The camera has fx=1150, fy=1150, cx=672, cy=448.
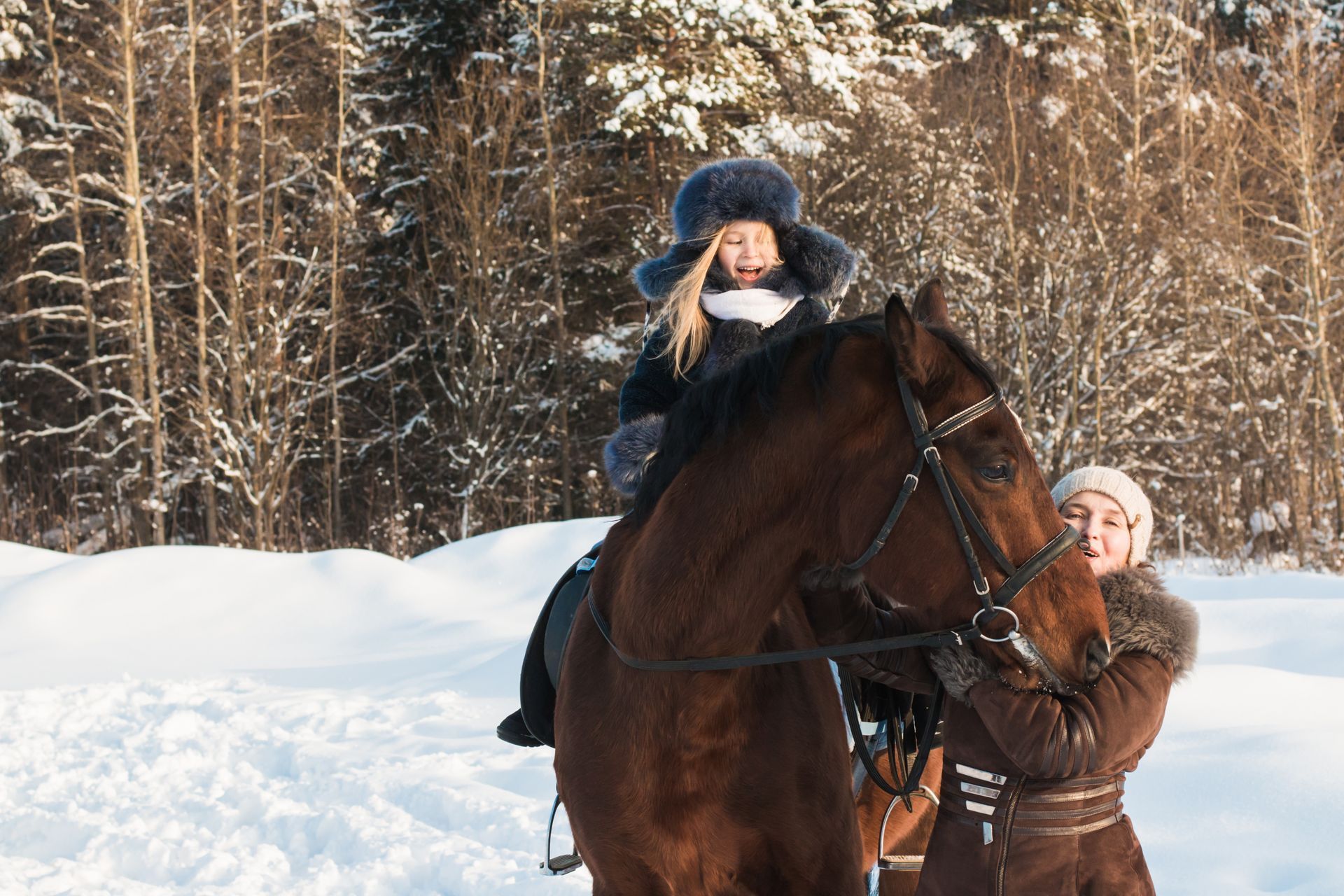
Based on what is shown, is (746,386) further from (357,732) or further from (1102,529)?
(357,732)

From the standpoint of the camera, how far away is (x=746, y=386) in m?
2.28

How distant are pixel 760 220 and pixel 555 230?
15989 mm

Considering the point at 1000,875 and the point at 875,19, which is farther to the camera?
the point at 875,19

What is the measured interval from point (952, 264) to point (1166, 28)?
567 cm

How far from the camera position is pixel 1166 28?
18297 millimetres

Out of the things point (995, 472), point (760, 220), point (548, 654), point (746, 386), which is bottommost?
point (548, 654)

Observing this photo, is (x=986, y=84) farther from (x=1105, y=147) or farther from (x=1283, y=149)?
(x=1283, y=149)

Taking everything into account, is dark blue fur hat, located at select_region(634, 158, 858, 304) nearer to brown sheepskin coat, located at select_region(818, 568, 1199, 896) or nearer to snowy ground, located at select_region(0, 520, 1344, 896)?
brown sheepskin coat, located at select_region(818, 568, 1199, 896)

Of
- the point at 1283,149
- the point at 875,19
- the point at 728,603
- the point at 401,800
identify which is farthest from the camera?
the point at 875,19

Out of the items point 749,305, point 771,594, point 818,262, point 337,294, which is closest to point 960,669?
point 771,594

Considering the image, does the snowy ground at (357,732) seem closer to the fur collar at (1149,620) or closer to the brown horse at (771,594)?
the fur collar at (1149,620)

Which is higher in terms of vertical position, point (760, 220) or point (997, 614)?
point (760, 220)

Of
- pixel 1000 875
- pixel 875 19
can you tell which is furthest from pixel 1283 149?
pixel 1000 875

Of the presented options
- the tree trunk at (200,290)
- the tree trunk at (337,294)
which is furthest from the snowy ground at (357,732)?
the tree trunk at (337,294)
